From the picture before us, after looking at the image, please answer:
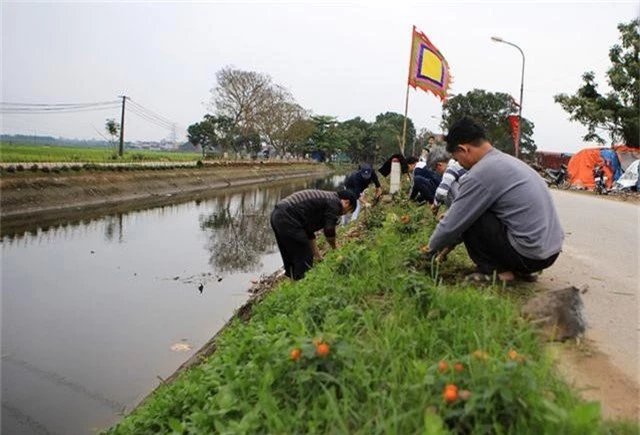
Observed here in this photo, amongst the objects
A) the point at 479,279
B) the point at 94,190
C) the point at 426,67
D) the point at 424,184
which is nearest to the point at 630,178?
the point at 426,67

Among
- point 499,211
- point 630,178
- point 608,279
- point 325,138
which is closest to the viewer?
point 499,211

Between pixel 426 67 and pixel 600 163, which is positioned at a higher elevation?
pixel 426 67

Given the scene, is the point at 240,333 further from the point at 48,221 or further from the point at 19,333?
the point at 48,221

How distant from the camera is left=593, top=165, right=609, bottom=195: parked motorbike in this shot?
58.6 ft

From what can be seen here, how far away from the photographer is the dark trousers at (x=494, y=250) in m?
3.22

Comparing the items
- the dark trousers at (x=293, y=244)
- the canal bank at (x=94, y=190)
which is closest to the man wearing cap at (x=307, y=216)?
the dark trousers at (x=293, y=244)

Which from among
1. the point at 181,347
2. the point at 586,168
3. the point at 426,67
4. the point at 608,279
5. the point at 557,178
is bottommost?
the point at 181,347

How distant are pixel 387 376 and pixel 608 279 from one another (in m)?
3.13

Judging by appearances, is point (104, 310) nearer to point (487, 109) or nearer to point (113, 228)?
point (113, 228)

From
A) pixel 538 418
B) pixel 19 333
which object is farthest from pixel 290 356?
pixel 19 333

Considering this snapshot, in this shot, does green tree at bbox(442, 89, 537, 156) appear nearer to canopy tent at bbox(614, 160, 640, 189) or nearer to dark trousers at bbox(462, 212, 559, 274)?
canopy tent at bbox(614, 160, 640, 189)

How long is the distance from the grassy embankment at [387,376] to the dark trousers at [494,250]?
0.19m

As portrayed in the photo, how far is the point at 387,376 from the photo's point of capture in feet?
6.77

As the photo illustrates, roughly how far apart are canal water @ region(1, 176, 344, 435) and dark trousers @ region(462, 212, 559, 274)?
3.47 metres
